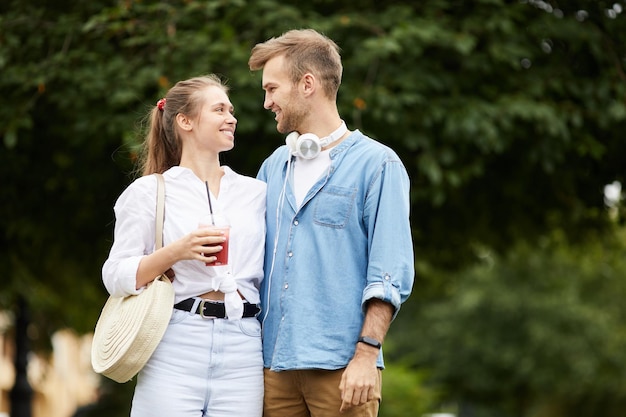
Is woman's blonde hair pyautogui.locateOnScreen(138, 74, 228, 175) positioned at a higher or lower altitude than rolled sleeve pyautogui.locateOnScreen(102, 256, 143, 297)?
higher

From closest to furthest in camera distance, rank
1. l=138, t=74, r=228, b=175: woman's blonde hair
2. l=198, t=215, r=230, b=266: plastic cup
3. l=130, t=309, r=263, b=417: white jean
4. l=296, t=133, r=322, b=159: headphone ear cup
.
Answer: l=198, t=215, r=230, b=266: plastic cup, l=130, t=309, r=263, b=417: white jean, l=296, t=133, r=322, b=159: headphone ear cup, l=138, t=74, r=228, b=175: woman's blonde hair

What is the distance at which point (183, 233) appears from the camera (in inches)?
143

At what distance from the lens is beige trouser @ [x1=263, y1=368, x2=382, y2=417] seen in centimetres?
360

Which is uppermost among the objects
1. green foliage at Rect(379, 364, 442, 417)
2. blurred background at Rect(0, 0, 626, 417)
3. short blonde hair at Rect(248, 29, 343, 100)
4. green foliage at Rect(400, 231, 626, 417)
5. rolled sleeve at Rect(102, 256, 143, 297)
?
short blonde hair at Rect(248, 29, 343, 100)

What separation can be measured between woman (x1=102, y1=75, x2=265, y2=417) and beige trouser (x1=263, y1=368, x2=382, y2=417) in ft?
0.20

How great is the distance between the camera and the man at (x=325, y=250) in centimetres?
355

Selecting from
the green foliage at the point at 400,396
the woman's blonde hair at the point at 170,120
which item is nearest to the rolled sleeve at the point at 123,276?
the woman's blonde hair at the point at 170,120

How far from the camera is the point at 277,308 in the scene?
3.68 meters

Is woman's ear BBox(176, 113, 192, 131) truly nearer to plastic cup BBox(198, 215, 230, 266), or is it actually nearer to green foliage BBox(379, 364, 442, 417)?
plastic cup BBox(198, 215, 230, 266)

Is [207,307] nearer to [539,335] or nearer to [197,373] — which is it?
[197,373]

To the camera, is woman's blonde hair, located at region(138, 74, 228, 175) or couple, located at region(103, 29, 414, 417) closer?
couple, located at region(103, 29, 414, 417)

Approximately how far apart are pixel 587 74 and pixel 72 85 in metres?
3.84

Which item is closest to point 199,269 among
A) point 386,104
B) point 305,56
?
point 305,56

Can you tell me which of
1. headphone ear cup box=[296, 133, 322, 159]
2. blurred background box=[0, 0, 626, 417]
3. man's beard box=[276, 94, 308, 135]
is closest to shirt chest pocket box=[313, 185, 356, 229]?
headphone ear cup box=[296, 133, 322, 159]
